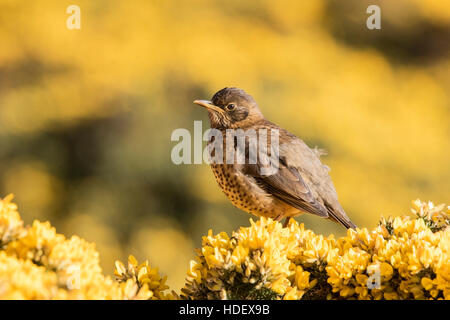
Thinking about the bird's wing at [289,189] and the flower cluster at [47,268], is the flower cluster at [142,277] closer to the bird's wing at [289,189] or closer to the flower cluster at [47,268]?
the flower cluster at [47,268]

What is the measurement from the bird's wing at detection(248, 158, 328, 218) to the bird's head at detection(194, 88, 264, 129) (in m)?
0.33

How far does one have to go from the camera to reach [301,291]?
1.76 meters

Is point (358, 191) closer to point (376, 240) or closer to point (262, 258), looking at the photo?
point (376, 240)

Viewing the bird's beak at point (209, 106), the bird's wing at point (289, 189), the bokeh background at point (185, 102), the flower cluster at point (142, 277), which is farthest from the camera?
the bokeh background at point (185, 102)

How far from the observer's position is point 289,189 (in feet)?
8.84

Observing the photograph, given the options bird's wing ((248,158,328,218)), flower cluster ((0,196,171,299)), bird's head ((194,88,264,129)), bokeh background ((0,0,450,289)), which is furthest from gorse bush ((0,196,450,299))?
bokeh background ((0,0,450,289))

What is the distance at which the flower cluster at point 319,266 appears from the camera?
1.68 m

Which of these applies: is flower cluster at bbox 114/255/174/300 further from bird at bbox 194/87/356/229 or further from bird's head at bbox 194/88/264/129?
bird's head at bbox 194/88/264/129

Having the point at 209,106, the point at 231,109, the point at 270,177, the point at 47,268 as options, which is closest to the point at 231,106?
the point at 231,109

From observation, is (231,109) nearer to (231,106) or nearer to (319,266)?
(231,106)

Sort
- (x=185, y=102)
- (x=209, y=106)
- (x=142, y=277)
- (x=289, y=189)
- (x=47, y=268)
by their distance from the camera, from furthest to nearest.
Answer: (x=185, y=102) < (x=209, y=106) < (x=289, y=189) < (x=142, y=277) < (x=47, y=268)

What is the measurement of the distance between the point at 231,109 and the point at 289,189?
0.53 metres

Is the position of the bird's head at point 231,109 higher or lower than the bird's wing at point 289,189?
higher

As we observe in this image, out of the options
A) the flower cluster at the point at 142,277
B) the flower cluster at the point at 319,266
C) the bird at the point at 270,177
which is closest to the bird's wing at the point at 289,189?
the bird at the point at 270,177
